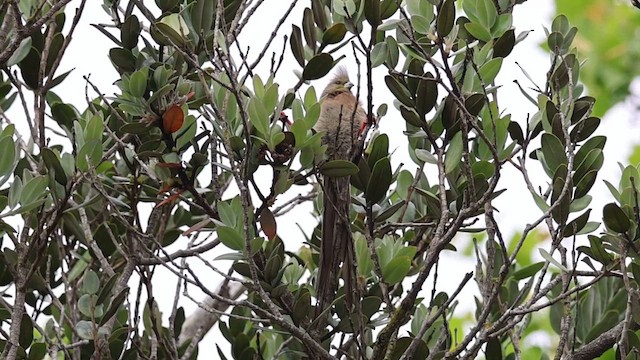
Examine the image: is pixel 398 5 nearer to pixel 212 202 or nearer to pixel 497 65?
pixel 497 65

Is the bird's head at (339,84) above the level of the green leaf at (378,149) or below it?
above

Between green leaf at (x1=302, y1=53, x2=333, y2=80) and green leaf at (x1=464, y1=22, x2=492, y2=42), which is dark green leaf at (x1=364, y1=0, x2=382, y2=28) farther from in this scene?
green leaf at (x1=464, y1=22, x2=492, y2=42)

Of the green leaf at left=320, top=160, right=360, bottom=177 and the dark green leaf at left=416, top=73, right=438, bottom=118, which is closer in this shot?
the green leaf at left=320, top=160, right=360, bottom=177

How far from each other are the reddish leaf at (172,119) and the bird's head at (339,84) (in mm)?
1329

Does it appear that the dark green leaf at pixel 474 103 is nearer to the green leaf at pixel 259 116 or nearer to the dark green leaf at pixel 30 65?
the green leaf at pixel 259 116

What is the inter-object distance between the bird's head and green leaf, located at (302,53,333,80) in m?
0.96

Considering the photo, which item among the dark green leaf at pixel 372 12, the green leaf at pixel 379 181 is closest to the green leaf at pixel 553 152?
the green leaf at pixel 379 181

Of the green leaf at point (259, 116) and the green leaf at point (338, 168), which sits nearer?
the green leaf at point (259, 116)

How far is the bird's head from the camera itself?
380 centimetres

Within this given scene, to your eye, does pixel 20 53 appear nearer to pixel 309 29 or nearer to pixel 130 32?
pixel 130 32

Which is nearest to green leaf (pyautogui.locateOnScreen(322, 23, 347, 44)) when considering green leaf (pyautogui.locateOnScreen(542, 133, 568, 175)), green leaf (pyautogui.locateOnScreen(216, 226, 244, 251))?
green leaf (pyautogui.locateOnScreen(542, 133, 568, 175))

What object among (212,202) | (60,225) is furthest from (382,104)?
(60,225)

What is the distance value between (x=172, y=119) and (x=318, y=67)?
52 cm

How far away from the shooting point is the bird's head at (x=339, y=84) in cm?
380
